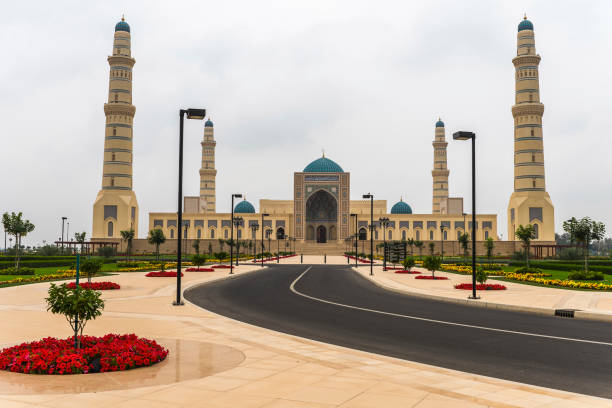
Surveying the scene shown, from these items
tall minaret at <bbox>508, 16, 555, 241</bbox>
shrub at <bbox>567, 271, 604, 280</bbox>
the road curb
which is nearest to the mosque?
tall minaret at <bbox>508, 16, 555, 241</bbox>

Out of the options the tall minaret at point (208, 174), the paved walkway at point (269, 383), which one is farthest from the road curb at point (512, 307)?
the tall minaret at point (208, 174)

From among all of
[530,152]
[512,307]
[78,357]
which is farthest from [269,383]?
[530,152]

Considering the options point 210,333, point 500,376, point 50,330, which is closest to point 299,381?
point 500,376

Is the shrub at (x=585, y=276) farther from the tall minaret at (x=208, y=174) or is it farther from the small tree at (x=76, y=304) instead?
the tall minaret at (x=208, y=174)

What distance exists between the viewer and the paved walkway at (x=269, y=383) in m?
5.96

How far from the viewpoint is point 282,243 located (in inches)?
3952

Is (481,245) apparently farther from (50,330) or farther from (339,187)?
(50,330)

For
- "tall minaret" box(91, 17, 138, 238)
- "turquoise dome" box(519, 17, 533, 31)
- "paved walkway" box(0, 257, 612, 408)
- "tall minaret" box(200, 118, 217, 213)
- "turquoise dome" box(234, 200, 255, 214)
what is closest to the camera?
"paved walkway" box(0, 257, 612, 408)

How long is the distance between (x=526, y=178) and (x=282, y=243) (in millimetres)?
44790

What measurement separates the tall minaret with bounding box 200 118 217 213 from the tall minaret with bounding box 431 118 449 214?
145 ft

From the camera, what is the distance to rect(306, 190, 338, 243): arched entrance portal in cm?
11075

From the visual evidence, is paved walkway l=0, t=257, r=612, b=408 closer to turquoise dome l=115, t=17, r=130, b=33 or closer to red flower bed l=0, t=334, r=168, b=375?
red flower bed l=0, t=334, r=168, b=375

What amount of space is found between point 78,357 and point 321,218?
104m

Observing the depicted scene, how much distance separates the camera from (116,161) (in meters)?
78.6
